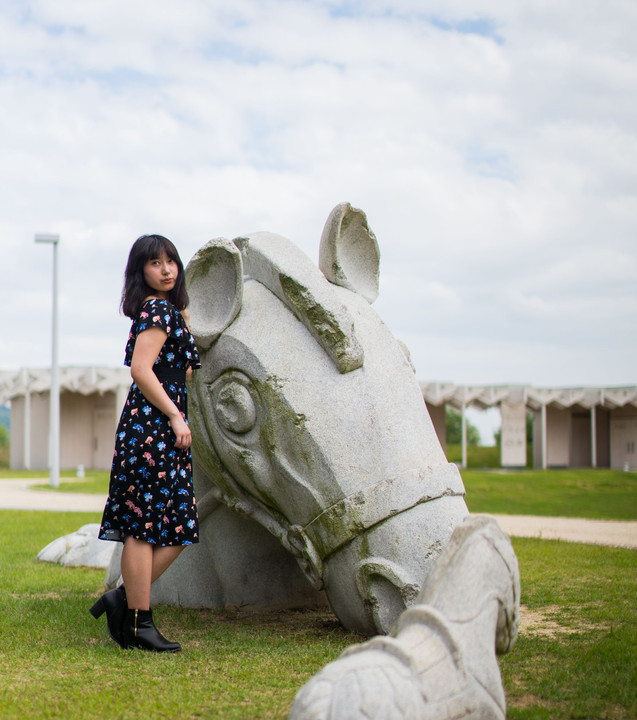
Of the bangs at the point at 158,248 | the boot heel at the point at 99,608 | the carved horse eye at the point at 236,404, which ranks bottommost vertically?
the boot heel at the point at 99,608

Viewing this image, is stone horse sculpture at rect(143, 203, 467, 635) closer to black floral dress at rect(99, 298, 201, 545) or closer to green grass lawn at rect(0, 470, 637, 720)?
black floral dress at rect(99, 298, 201, 545)

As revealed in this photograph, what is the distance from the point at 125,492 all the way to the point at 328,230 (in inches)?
72.0

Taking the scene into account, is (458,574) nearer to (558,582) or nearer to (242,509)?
(242,509)

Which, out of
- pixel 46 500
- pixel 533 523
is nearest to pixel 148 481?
pixel 533 523

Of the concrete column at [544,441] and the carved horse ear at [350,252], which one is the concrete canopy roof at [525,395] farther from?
the carved horse ear at [350,252]

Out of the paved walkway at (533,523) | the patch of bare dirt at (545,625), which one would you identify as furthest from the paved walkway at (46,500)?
the patch of bare dirt at (545,625)

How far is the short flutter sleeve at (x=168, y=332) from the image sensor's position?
4.05m

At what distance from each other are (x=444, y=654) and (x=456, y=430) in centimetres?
4038

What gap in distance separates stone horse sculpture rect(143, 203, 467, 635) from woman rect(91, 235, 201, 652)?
31 cm

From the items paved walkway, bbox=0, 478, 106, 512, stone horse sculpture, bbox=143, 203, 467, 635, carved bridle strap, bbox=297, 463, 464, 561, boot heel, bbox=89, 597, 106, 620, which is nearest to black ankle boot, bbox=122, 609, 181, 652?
boot heel, bbox=89, 597, 106, 620

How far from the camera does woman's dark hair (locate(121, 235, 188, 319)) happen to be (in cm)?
419

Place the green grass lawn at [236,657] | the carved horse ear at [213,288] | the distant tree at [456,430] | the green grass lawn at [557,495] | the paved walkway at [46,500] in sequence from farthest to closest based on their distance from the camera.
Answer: the distant tree at [456,430]
the green grass lawn at [557,495]
the paved walkway at [46,500]
the carved horse ear at [213,288]
the green grass lawn at [236,657]

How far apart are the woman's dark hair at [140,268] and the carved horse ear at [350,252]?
901mm

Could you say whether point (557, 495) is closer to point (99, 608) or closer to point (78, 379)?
point (99, 608)
